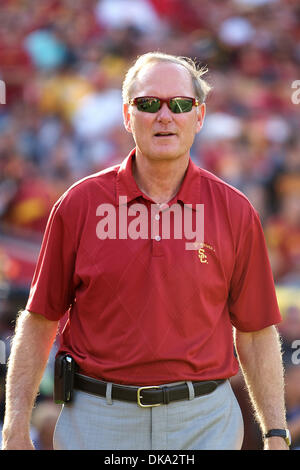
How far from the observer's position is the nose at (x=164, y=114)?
2404mm

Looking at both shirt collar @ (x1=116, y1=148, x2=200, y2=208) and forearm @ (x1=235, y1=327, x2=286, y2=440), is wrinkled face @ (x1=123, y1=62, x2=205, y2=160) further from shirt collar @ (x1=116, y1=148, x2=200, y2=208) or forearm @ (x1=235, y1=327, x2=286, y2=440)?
forearm @ (x1=235, y1=327, x2=286, y2=440)

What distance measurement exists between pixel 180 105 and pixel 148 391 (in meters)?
0.91

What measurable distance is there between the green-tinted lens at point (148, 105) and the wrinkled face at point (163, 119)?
0.05ft

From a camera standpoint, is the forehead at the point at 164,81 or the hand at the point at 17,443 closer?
the hand at the point at 17,443

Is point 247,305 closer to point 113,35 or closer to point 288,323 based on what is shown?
point 288,323

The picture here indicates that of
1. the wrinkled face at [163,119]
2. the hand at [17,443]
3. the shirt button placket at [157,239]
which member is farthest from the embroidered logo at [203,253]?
the hand at [17,443]

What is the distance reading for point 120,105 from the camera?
576 centimetres

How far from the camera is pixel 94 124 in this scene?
18.7 ft

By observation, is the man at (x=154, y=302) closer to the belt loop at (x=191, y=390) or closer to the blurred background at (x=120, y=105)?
the belt loop at (x=191, y=390)

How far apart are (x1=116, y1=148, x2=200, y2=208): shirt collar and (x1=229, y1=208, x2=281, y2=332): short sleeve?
0.19 metres

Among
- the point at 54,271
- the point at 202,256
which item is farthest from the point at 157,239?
the point at 54,271

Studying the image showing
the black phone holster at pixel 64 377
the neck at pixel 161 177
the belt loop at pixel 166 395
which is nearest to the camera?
the belt loop at pixel 166 395

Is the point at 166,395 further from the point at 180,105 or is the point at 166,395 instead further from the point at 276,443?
the point at 180,105

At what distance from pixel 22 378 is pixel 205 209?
790mm
